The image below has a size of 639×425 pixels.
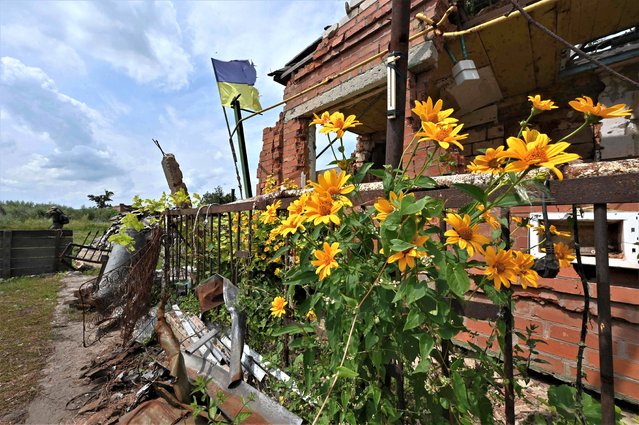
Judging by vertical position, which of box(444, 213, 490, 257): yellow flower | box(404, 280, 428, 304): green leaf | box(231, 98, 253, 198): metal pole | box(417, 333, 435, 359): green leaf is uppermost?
box(231, 98, 253, 198): metal pole

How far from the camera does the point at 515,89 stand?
4.43 m

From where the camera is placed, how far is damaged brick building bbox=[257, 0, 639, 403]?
179 cm

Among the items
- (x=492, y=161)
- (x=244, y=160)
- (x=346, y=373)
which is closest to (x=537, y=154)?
(x=492, y=161)

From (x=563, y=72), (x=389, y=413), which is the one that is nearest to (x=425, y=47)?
(x=563, y=72)

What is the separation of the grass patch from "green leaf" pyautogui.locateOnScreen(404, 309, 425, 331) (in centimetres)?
340

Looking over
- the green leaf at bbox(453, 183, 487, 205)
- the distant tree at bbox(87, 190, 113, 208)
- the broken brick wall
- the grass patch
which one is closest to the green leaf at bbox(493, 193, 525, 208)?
the green leaf at bbox(453, 183, 487, 205)

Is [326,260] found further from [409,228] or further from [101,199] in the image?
[101,199]

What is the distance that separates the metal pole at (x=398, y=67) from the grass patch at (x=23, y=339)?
139 inches

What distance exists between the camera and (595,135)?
3988 mm

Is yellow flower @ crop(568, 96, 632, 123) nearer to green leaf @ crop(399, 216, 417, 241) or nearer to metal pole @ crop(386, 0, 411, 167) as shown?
green leaf @ crop(399, 216, 417, 241)

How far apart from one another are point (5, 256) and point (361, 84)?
11.0 metres

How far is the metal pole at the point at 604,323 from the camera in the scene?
2.48ft

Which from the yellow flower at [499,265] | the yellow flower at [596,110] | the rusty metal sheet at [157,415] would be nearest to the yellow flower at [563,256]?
the yellow flower at [499,265]

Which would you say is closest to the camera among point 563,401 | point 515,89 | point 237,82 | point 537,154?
point 537,154
